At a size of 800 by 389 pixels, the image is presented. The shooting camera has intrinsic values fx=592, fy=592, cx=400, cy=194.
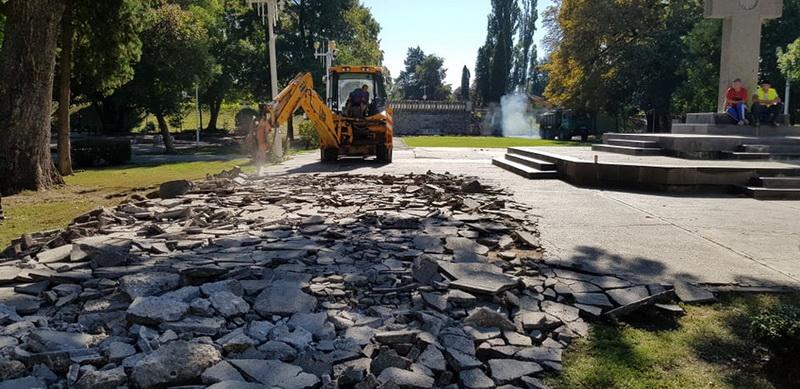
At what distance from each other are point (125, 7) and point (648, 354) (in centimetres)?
1594

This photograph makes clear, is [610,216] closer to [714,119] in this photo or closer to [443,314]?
[443,314]

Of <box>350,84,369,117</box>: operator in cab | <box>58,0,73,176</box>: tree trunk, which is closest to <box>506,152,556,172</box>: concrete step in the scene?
<box>350,84,369,117</box>: operator in cab

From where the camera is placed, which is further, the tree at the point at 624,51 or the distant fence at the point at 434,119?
the distant fence at the point at 434,119

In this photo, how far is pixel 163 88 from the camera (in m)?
28.2

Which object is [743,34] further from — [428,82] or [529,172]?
[428,82]

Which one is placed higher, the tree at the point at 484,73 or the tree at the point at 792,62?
the tree at the point at 484,73

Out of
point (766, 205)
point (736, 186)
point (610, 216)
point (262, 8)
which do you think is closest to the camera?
point (610, 216)

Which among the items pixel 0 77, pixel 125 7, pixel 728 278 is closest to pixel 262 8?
pixel 125 7

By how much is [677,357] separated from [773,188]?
8605 mm

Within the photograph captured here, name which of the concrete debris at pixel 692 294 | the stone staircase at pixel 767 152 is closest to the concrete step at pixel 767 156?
the stone staircase at pixel 767 152

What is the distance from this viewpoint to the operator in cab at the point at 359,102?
18.5 metres

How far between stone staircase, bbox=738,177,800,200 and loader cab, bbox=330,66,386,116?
10876mm

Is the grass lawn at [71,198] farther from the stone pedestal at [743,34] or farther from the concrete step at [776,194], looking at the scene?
the stone pedestal at [743,34]

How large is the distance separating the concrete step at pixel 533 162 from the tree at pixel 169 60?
16834 millimetres
